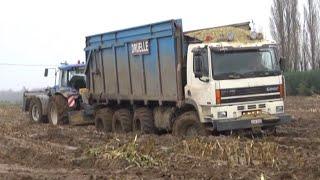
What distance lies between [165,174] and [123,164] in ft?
5.63

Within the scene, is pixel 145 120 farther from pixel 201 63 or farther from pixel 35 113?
pixel 35 113

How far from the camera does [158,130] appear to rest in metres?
18.7

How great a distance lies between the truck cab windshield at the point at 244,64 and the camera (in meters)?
15.4

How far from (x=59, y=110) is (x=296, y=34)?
28.3 m

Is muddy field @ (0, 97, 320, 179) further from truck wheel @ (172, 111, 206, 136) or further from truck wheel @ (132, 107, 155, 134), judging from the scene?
truck wheel @ (132, 107, 155, 134)

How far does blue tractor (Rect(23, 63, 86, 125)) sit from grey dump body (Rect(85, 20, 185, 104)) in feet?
5.67

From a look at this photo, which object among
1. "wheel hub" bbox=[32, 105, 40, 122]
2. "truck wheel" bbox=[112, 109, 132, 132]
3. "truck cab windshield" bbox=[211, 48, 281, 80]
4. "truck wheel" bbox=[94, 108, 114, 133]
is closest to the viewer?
"truck cab windshield" bbox=[211, 48, 281, 80]

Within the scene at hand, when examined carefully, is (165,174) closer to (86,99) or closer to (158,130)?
(158,130)

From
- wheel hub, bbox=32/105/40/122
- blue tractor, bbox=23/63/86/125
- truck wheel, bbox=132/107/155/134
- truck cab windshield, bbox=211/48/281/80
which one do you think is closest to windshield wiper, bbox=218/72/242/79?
truck cab windshield, bbox=211/48/281/80

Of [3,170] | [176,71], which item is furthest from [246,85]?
[3,170]

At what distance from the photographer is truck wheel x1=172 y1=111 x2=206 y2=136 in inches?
Result: 630

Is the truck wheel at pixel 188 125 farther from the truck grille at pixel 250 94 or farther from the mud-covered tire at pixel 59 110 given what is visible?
the mud-covered tire at pixel 59 110

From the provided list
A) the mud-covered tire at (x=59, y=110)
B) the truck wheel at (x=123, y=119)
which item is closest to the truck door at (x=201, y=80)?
the truck wheel at (x=123, y=119)

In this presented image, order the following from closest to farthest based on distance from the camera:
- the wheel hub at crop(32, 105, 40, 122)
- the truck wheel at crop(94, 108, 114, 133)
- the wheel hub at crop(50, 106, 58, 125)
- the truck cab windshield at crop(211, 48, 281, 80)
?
the truck cab windshield at crop(211, 48, 281, 80)
the truck wheel at crop(94, 108, 114, 133)
the wheel hub at crop(50, 106, 58, 125)
the wheel hub at crop(32, 105, 40, 122)
